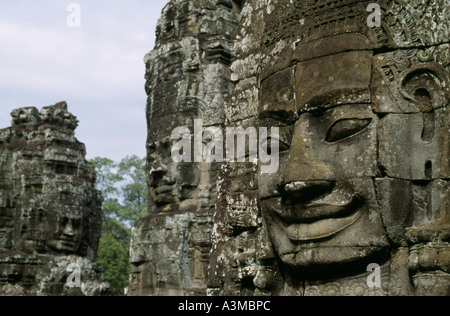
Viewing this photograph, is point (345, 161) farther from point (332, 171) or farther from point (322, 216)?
point (322, 216)

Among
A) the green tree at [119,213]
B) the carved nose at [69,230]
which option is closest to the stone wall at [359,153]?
the carved nose at [69,230]

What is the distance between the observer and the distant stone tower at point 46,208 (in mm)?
16516

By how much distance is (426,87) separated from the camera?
12.3 ft

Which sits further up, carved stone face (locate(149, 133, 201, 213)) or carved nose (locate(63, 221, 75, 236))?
carved stone face (locate(149, 133, 201, 213))

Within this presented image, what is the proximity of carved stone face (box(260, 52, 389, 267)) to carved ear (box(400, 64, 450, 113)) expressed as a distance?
235mm

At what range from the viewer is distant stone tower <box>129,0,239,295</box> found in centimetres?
1200

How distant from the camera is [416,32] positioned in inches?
153

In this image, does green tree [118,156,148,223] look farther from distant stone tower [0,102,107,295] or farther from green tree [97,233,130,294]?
distant stone tower [0,102,107,295]

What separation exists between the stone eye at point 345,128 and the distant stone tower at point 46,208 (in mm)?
13145

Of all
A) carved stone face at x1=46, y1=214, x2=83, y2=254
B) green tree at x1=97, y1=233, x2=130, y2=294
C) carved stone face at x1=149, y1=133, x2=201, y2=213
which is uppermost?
carved stone face at x1=149, y1=133, x2=201, y2=213

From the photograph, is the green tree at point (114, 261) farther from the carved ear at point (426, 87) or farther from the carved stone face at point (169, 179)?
the carved ear at point (426, 87)

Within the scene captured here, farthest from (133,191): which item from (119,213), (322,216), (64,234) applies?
(322,216)

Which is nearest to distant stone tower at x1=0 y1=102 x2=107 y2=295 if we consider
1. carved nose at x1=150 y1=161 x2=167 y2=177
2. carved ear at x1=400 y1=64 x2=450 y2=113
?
carved nose at x1=150 y1=161 x2=167 y2=177

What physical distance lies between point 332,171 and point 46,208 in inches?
557
